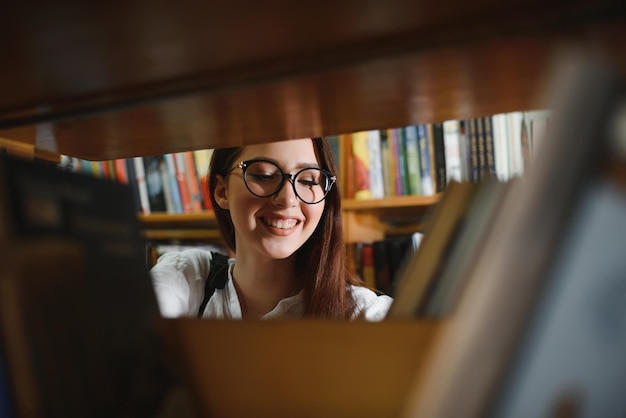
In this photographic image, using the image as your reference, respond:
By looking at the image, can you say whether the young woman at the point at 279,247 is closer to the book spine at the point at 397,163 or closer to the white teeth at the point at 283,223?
the white teeth at the point at 283,223

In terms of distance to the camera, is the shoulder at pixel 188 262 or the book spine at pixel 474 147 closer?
the shoulder at pixel 188 262

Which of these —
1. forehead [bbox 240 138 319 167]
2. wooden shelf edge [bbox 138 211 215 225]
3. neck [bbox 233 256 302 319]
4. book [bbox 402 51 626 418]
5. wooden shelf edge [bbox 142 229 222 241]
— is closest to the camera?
book [bbox 402 51 626 418]

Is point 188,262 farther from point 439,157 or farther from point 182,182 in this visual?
point 439,157

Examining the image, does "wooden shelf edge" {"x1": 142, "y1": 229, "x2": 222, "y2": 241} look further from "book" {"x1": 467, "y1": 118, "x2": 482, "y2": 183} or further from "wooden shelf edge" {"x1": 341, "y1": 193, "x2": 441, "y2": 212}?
"book" {"x1": 467, "y1": 118, "x2": 482, "y2": 183}

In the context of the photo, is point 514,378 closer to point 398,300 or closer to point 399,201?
point 398,300

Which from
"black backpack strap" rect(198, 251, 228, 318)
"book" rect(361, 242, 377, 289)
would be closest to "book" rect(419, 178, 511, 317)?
"black backpack strap" rect(198, 251, 228, 318)

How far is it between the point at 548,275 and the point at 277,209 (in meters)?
1.11

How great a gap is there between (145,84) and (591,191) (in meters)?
0.38

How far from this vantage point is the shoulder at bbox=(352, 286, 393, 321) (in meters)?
1.37

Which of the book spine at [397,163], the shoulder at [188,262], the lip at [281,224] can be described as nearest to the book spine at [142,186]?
the shoulder at [188,262]

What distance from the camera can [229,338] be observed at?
403 millimetres

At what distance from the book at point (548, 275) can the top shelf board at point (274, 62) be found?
0.10 m

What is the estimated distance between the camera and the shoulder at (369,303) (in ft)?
4.50

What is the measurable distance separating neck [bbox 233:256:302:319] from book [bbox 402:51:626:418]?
1.19 m
